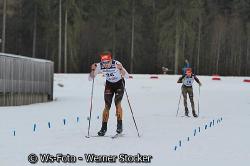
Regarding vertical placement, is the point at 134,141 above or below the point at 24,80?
below

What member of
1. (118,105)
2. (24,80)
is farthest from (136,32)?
(118,105)

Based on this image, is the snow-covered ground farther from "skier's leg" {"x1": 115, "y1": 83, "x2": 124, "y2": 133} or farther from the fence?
the fence

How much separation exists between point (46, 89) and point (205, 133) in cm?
1648

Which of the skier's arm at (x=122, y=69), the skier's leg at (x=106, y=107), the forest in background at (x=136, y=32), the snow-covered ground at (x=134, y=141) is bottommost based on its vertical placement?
the snow-covered ground at (x=134, y=141)

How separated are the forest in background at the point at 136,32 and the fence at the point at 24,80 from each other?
25.2 metres

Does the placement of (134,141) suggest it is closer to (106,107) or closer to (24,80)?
(106,107)

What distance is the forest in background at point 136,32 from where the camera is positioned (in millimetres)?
54250

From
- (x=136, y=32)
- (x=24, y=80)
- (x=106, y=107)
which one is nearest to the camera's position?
(x=106, y=107)

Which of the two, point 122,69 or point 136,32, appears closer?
point 122,69

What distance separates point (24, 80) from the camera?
24.3 meters

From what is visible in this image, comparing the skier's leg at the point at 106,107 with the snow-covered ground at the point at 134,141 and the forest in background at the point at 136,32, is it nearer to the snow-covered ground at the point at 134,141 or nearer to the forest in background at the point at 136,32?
the snow-covered ground at the point at 134,141

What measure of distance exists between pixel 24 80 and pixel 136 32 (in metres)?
36.6

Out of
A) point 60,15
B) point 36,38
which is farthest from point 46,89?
point 36,38

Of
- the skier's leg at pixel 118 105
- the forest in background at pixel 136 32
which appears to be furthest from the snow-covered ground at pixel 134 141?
the forest in background at pixel 136 32
